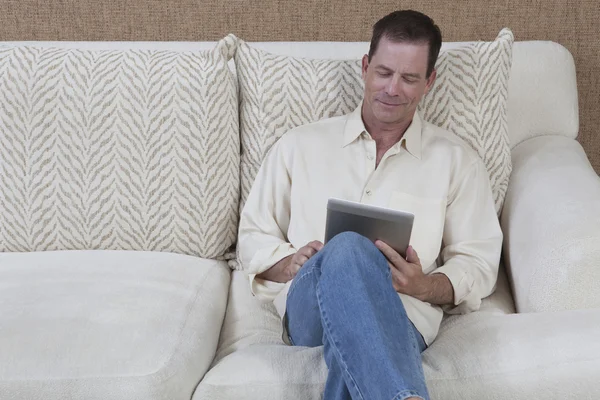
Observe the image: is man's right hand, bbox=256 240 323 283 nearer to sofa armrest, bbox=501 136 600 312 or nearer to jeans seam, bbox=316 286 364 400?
jeans seam, bbox=316 286 364 400

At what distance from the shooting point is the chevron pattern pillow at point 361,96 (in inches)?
74.2

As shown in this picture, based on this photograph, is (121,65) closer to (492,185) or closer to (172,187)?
(172,187)

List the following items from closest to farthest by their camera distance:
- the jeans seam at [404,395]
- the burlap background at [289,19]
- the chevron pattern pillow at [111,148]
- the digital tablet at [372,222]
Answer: the jeans seam at [404,395] < the digital tablet at [372,222] < the chevron pattern pillow at [111,148] < the burlap background at [289,19]

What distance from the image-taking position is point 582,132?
233 cm

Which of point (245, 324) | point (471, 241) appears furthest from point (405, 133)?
point (245, 324)

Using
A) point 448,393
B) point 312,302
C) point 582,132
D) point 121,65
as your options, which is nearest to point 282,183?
point 312,302

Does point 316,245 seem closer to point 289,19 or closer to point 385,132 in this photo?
point 385,132

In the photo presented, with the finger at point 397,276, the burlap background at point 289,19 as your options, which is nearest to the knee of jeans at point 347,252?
the finger at point 397,276

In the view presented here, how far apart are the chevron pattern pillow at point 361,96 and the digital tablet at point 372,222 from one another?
0.47 metres

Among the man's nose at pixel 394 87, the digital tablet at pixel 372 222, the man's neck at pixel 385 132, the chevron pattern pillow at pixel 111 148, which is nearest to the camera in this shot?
the digital tablet at pixel 372 222

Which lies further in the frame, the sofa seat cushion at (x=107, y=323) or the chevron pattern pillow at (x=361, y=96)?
the chevron pattern pillow at (x=361, y=96)

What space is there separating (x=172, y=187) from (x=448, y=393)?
903mm

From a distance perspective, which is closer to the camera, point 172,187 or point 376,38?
point 376,38

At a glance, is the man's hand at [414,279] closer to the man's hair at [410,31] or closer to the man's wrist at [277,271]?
the man's wrist at [277,271]
